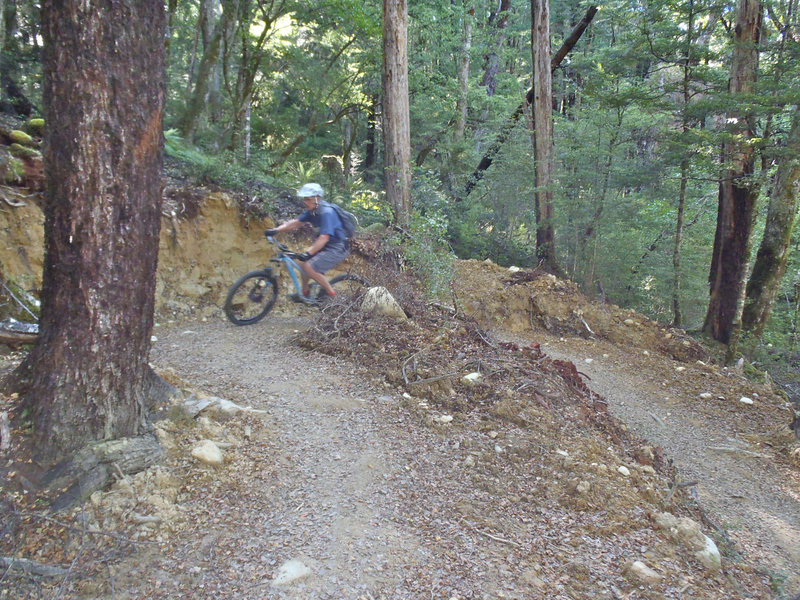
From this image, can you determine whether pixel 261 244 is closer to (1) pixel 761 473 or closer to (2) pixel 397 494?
(2) pixel 397 494

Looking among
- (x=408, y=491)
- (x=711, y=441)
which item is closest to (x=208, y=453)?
(x=408, y=491)

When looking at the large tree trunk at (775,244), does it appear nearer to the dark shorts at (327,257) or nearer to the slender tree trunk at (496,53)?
the dark shorts at (327,257)

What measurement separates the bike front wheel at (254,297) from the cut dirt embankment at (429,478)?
25 cm

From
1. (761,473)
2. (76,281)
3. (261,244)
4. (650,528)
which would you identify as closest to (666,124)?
(761,473)

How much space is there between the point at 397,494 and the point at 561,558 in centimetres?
114

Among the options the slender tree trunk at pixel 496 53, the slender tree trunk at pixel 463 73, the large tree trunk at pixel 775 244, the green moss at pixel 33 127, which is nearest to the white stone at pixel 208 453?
the green moss at pixel 33 127

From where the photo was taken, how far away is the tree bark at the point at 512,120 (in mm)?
14031

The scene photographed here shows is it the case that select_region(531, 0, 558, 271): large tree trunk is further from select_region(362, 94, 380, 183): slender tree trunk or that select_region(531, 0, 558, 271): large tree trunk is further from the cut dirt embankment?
select_region(362, 94, 380, 183): slender tree trunk

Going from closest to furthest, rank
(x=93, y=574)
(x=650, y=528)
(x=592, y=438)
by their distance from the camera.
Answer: (x=93, y=574), (x=650, y=528), (x=592, y=438)

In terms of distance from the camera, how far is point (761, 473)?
5.70m

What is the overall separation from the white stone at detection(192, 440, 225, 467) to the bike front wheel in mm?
3970

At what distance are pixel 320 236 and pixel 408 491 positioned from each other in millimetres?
4149

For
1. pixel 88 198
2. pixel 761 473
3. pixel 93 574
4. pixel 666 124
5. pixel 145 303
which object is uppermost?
pixel 666 124

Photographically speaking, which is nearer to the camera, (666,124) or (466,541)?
(466,541)
